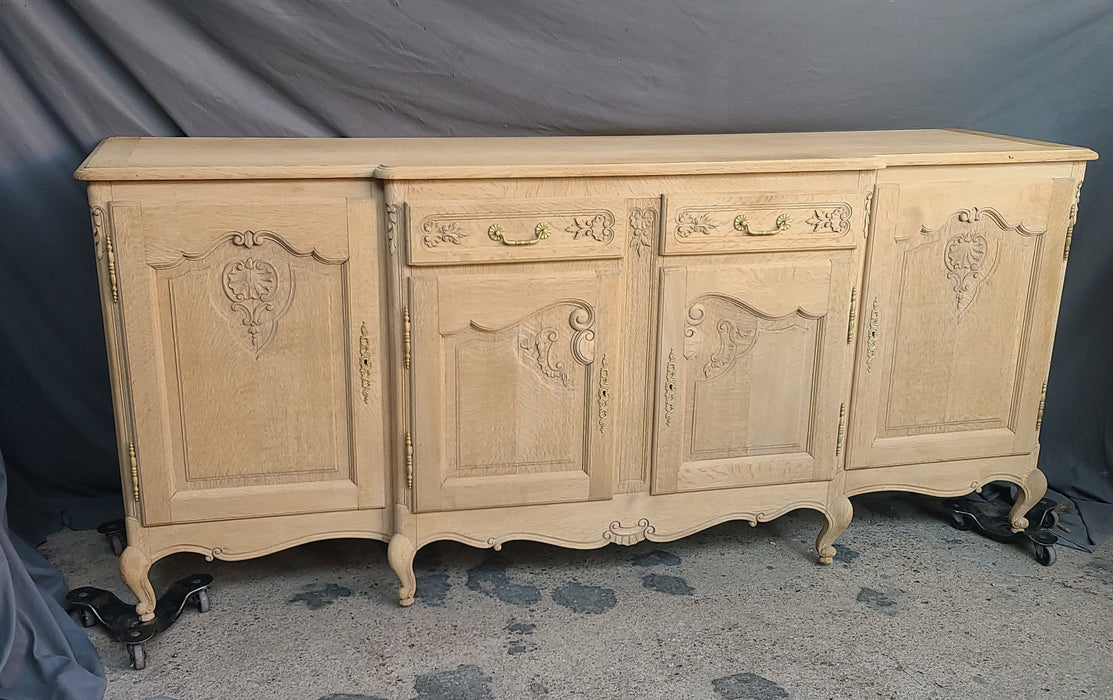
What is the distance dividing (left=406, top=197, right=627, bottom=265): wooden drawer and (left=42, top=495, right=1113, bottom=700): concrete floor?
30.0 inches

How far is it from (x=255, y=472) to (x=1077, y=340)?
87.6 inches

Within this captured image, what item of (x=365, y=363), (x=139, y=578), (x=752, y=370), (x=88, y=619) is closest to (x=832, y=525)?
(x=752, y=370)

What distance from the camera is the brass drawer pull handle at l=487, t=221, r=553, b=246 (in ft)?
7.01

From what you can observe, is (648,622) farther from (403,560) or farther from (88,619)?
(88,619)

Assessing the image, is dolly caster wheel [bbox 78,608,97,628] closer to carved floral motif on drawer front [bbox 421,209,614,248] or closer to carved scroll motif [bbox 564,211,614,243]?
carved floral motif on drawer front [bbox 421,209,614,248]

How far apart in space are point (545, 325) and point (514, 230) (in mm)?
209

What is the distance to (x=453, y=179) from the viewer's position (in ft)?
6.87

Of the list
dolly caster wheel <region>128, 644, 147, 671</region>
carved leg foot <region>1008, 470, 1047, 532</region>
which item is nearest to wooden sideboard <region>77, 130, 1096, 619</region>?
dolly caster wheel <region>128, 644, 147, 671</region>

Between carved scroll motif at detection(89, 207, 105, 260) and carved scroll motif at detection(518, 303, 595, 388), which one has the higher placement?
carved scroll motif at detection(89, 207, 105, 260)

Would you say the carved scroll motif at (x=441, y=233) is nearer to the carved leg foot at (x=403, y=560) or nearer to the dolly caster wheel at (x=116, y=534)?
the carved leg foot at (x=403, y=560)

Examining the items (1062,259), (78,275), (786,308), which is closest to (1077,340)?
(1062,259)

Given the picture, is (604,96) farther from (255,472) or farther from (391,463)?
(255,472)

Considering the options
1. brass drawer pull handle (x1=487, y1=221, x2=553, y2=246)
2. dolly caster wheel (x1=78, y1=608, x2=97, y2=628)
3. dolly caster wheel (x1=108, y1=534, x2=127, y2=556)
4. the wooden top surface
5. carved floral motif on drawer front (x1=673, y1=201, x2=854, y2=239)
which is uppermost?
the wooden top surface

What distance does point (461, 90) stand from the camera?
104 inches
